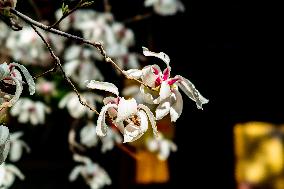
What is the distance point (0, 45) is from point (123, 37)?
44.5 inches

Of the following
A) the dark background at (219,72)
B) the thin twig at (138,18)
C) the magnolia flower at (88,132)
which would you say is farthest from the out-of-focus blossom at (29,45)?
the dark background at (219,72)

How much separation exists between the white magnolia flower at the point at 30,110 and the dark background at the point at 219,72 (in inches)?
46.2

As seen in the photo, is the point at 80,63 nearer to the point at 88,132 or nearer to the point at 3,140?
the point at 88,132

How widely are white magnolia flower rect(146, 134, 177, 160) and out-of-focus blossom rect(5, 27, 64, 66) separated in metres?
1.23

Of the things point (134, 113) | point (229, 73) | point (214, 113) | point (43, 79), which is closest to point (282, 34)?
point (229, 73)

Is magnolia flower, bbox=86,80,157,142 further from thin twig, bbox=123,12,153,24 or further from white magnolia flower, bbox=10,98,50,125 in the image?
white magnolia flower, bbox=10,98,50,125

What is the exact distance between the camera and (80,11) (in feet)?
14.7

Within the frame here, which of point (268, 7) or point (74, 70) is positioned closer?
point (268, 7)

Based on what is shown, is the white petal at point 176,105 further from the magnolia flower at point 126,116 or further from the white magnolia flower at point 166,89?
the magnolia flower at point 126,116

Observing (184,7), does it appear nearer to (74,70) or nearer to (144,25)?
(144,25)

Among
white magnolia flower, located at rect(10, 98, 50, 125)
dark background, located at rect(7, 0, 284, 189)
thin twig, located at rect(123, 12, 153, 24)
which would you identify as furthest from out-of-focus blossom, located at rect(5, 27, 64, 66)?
dark background, located at rect(7, 0, 284, 189)

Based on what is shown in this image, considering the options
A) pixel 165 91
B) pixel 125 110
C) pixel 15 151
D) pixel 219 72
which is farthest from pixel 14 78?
pixel 219 72

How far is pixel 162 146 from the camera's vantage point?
4391 mm

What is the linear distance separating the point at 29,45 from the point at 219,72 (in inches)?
66.2
